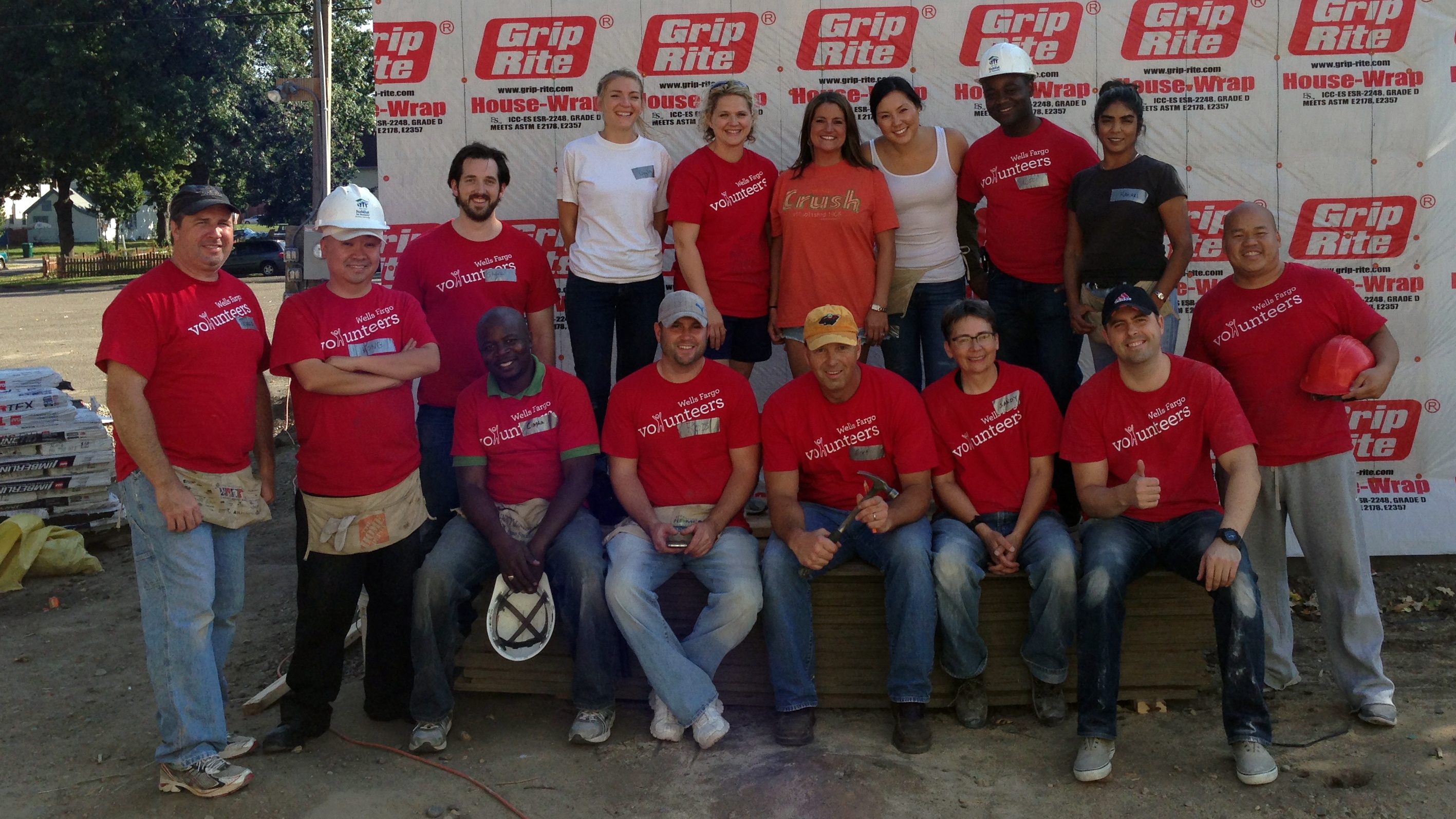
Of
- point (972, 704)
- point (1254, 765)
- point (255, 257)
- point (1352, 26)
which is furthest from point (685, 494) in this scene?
point (255, 257)

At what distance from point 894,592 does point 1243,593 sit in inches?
45.2

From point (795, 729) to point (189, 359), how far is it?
2.43 metres

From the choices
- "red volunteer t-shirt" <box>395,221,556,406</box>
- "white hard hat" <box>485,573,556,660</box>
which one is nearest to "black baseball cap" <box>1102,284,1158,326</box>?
"white hard hat" <box>485,573,556,660</box>

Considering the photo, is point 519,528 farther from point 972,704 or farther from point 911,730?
point 972,704

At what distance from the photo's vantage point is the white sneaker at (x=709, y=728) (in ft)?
12.7

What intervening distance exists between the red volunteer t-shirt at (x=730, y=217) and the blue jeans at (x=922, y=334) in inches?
25.3

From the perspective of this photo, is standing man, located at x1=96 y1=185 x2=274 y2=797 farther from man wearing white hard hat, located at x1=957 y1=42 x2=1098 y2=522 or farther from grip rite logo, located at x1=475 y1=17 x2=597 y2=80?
man wearing white hard hat, located at x1=957 y1=42 x2=1098 y2=522

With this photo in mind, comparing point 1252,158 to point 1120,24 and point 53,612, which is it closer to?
point 1120,24

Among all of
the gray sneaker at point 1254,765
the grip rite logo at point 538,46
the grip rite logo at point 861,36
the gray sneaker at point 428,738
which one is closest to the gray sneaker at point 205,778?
the gray sneaker at point 428,738

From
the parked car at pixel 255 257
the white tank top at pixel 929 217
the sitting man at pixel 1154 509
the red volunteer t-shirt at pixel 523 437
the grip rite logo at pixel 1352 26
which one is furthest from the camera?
the parked car at pixel 255 257

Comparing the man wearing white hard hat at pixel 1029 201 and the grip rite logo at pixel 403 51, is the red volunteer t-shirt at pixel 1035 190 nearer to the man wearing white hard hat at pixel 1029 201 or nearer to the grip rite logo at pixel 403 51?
the man wearing white hard hat at pixel 1029 201

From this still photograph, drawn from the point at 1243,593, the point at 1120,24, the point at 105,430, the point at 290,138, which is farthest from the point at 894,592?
the point at 290,138

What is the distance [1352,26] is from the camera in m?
5.49

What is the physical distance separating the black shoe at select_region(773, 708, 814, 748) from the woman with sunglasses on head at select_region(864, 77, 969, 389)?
1.65m
